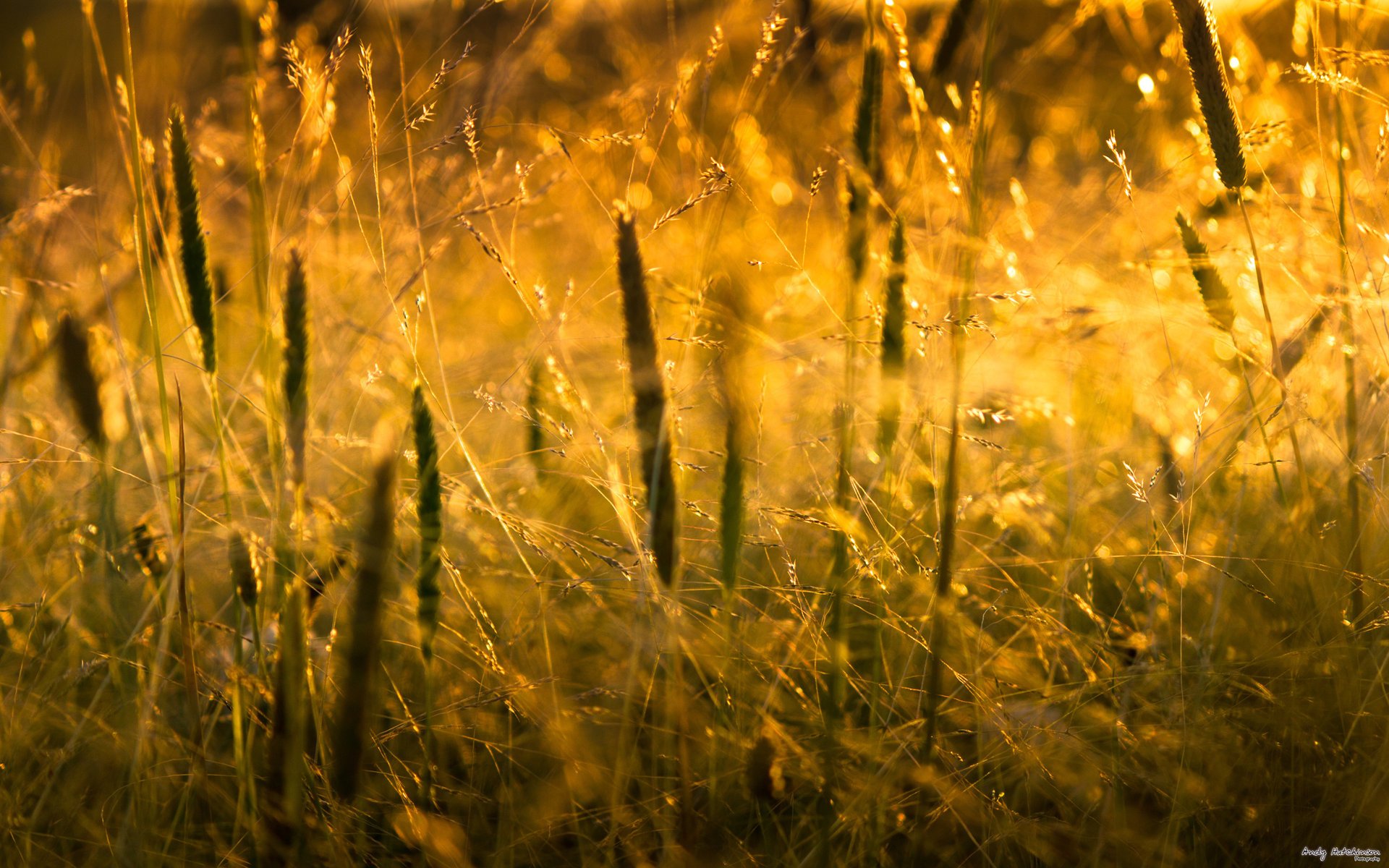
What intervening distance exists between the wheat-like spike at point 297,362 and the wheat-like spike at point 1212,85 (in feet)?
2.80

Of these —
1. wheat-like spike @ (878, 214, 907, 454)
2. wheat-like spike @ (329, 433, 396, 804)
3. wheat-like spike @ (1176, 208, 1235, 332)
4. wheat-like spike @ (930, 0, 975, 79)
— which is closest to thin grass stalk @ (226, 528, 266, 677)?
wheat-like spike @ (329, 433, 396, 804)

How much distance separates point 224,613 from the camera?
139 centimetres

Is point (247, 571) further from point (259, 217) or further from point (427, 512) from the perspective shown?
point (259, 217)

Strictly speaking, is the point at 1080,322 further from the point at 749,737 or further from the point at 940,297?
the point at 749,737

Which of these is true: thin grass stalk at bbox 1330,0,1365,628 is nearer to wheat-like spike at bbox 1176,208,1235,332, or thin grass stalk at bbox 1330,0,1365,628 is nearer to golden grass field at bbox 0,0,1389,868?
golden grass field at bbox 0,0,1389,868

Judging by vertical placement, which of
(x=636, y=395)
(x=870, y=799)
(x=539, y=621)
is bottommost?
(x=870, y=799)

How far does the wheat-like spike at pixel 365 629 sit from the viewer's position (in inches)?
21.5

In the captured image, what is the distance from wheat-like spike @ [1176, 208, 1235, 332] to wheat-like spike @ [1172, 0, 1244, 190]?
66 mm

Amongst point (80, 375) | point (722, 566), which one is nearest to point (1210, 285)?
point (722, 566)

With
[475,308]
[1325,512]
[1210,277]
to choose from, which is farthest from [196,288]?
[475,308]

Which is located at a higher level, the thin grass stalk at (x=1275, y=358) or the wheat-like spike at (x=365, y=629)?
the thin grass stalk at (x=1275, y=358)

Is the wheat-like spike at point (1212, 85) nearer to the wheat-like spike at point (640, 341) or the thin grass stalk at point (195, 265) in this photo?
the wheat-like spike at point (640, 341)

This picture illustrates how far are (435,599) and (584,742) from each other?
0.38m

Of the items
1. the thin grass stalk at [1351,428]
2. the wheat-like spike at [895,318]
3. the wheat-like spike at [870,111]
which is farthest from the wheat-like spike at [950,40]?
the thin grass stalk at [1351,428]
